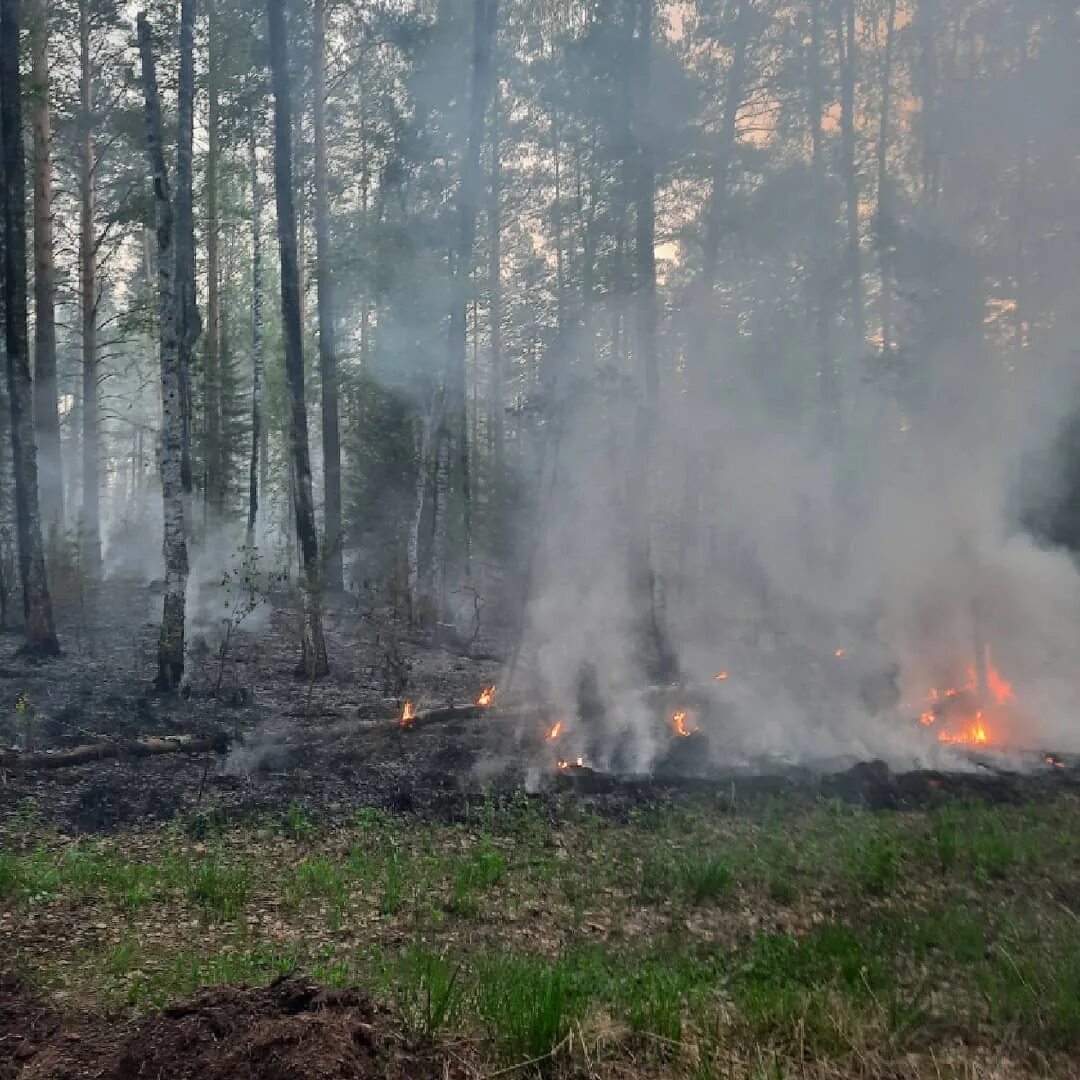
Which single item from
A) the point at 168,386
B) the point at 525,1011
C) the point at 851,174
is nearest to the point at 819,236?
the point at 851,174

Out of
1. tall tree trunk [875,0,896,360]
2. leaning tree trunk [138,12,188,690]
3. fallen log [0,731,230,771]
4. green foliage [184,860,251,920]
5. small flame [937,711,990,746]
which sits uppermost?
tall tree trunk [875,0,896,360]

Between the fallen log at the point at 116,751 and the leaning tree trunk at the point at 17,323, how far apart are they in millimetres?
4163

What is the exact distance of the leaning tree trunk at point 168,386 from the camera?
10867 mm

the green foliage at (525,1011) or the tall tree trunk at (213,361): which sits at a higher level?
the tall tree trunk at (213,361)

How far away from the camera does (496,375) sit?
991 inches

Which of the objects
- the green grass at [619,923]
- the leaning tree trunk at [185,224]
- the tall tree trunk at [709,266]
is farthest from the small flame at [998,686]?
the leaning tree trunk at [185,224]

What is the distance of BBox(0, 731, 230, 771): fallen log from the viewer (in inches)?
340

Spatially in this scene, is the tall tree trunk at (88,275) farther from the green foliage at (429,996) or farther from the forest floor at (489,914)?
the green foliage at (429,996)

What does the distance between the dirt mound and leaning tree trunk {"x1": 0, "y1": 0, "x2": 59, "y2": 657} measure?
9.21 metres

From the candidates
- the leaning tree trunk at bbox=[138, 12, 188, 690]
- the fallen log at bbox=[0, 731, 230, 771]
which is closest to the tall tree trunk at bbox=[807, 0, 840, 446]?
the leaning tree trunk at bbox=[138, 12, 188, 690]

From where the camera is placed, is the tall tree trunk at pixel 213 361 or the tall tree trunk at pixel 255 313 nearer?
the tall tree trunk at pixel 213 361

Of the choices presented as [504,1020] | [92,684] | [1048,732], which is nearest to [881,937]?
[504,1020]

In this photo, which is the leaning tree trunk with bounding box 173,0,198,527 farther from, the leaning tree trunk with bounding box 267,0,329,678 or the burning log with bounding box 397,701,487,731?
the burning log with bounding box 397,701,487,731

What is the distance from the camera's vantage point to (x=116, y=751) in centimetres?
920
